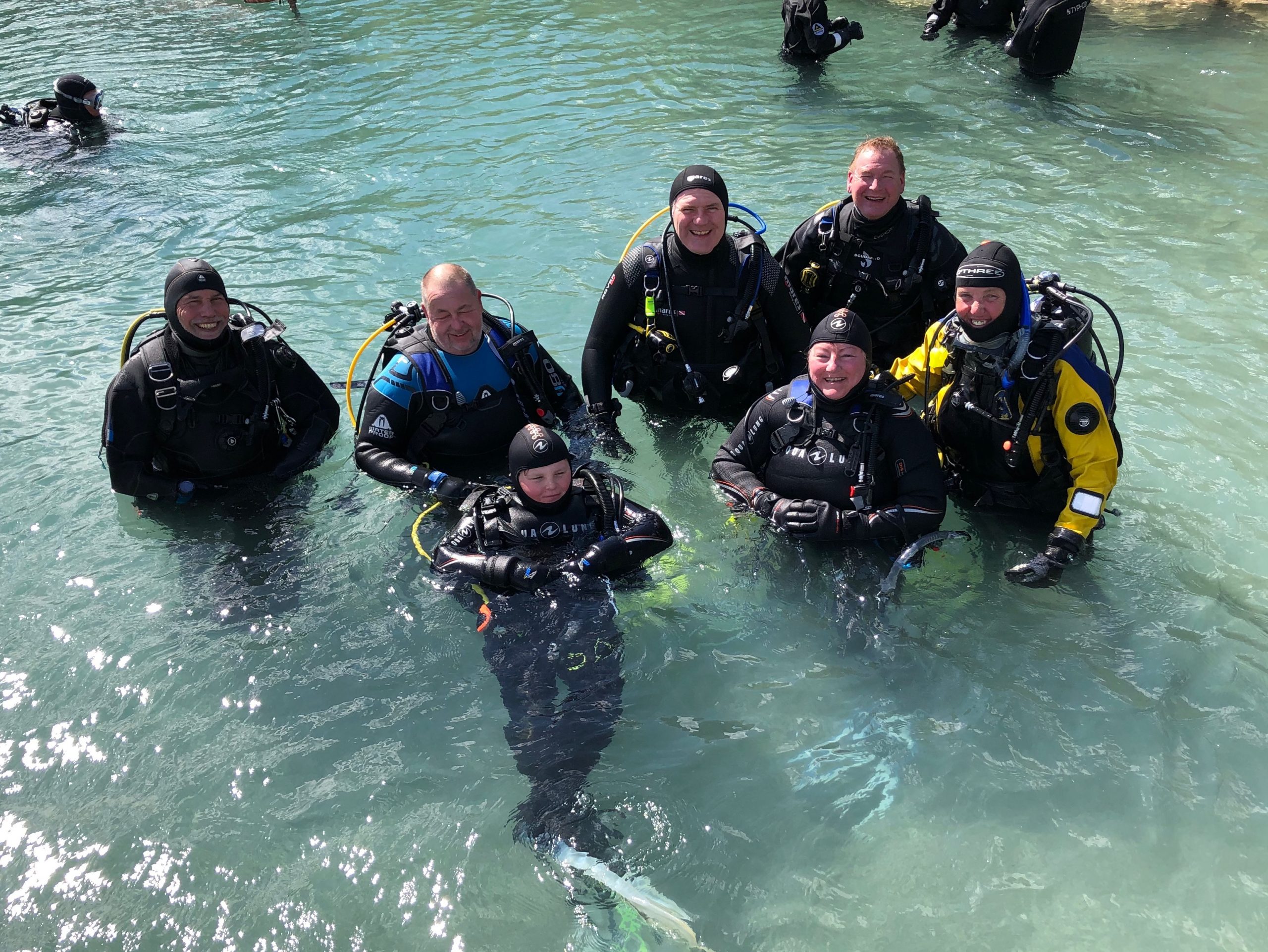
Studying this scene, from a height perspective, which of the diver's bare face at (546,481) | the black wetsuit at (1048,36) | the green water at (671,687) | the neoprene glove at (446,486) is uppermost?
the black wetsuit at (1048,36)

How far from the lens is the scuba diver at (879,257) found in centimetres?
548

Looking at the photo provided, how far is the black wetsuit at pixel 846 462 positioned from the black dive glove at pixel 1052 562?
1.57ft

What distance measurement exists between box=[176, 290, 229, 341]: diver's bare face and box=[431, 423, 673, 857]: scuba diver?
1.69 metres

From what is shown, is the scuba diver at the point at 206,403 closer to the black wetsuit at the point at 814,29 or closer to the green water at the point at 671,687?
the green water at the point at 671,687

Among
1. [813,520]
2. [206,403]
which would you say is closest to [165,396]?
[206,403]

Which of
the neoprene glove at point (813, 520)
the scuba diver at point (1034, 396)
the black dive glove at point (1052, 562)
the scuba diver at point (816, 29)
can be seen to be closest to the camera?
the scuba diver at point (1034, 396)

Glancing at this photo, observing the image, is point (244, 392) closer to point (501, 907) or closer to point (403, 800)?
point (403, 800)

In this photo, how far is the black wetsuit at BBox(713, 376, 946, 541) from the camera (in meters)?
4.55

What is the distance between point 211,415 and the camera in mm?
5188

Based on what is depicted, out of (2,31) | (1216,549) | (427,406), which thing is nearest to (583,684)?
(427,406)

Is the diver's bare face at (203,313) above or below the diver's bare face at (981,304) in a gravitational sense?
below

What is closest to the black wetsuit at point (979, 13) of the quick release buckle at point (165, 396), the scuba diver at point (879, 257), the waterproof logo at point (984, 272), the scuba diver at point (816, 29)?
the scuba diver at point (816, 29)

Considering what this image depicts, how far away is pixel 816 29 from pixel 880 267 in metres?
7.65

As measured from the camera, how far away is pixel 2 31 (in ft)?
53.8
